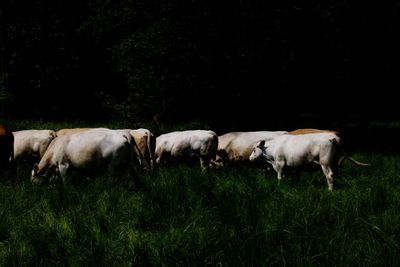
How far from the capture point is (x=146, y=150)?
39.9 feet

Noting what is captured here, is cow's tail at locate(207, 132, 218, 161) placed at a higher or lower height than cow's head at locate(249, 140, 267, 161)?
lower

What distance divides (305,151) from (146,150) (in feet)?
12.9

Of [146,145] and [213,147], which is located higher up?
[146,145]

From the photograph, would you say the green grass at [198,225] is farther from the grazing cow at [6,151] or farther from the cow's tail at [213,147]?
the cow's tail at [213,147]

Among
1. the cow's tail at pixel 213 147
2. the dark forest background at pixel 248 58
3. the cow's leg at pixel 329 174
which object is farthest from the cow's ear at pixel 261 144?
the dark forest background at pixel 248 58

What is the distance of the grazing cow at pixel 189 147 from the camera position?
→ 1302 centimetres

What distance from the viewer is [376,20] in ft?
64.3

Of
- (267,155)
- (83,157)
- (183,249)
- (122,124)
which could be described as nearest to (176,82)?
(122,124)

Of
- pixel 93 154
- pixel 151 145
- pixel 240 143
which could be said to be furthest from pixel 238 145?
pixel 93 154

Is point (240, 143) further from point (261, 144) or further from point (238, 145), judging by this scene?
point (261, 144)

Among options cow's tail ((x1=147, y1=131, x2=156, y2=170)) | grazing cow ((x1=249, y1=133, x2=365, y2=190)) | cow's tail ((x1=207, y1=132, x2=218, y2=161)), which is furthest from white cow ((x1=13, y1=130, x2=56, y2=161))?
grazing cow ((x1=249, y1=133, x2=365, y2=190))

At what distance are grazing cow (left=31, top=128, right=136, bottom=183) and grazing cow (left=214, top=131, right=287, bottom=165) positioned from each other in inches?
169

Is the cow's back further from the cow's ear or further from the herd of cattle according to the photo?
the cow's ear

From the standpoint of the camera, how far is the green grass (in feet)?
15.3
